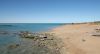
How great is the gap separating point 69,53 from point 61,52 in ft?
3.23

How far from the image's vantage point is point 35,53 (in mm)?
13000

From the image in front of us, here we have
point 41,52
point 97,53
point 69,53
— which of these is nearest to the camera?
point 97,53

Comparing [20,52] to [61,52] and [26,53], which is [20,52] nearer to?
[26,53]

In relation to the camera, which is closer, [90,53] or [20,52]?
[90,53]

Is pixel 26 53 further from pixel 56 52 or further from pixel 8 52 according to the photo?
pixel 56 52

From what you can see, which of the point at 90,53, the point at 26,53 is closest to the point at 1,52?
the point at 26,53

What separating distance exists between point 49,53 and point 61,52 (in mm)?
1191

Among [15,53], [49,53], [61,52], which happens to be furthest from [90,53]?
[15,53]

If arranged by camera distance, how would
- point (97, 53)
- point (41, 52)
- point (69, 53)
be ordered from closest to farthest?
point (97, 53) < point (69, 53) < point (41, 52)

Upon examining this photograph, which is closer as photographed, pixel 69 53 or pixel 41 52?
pixel 69 53

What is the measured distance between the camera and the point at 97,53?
1156 cm

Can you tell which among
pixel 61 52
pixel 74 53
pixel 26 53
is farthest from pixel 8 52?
pixel 74 53

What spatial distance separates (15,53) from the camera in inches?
514

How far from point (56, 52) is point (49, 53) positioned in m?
0.74
